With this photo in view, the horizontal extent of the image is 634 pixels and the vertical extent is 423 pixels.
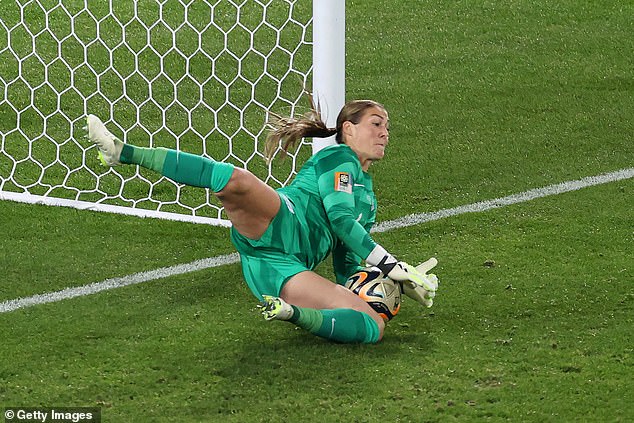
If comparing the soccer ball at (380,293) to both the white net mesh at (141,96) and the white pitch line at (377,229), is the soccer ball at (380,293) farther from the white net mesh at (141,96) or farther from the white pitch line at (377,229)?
the white net mesh at (141,96)

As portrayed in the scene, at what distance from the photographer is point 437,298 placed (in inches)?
188

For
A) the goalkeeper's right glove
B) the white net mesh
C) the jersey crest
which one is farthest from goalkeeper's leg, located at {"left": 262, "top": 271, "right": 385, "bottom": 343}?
the white net mesh

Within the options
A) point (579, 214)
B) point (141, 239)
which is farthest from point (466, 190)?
point (141, 239)

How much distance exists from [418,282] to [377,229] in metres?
1.45

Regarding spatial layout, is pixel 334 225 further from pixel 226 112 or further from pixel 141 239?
pixel 226 112

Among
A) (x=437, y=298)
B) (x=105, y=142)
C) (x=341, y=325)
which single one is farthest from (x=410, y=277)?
(x=105, y=142)

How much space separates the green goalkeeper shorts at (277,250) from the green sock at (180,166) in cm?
27

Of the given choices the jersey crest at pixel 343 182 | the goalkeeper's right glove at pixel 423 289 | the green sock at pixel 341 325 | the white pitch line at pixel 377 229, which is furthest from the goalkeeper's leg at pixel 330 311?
the white pitch line at pixel 377 229

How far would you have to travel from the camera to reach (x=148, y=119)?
720cm

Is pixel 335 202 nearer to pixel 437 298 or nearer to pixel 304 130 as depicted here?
pixel 304 130

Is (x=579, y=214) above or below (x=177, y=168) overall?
below

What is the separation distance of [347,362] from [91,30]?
484 cm

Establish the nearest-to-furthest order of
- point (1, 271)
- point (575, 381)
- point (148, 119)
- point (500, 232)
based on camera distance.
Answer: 1. point (575, 381)
2. point (1, 271)
3. point (500, 232)
4. point (148, 119)

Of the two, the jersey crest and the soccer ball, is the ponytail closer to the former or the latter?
the jersey crest
